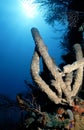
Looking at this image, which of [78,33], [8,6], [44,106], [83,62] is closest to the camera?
[83,62]

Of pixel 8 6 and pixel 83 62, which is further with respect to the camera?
pixel 8 6

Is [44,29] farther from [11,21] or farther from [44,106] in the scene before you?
[44,106]

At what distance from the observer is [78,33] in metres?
9.24

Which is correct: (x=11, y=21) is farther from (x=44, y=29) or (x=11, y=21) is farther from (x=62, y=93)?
(x=62, y=93)

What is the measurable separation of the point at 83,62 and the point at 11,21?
10666cm

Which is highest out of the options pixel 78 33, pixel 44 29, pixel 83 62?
pixel 44 29

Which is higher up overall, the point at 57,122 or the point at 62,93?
the point at 62,93

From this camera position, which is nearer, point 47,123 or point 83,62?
point 47,123

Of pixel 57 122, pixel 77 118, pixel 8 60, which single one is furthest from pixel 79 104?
pixel 8 60

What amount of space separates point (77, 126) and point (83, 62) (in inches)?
62.6

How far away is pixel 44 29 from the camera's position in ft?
340

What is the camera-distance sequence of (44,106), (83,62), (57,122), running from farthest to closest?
(44,106), (83,62), (57,122)

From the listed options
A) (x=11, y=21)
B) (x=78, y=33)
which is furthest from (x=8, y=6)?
(x=78, y=33)

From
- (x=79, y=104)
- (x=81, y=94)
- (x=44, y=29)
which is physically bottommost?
(x=79, y=104)
